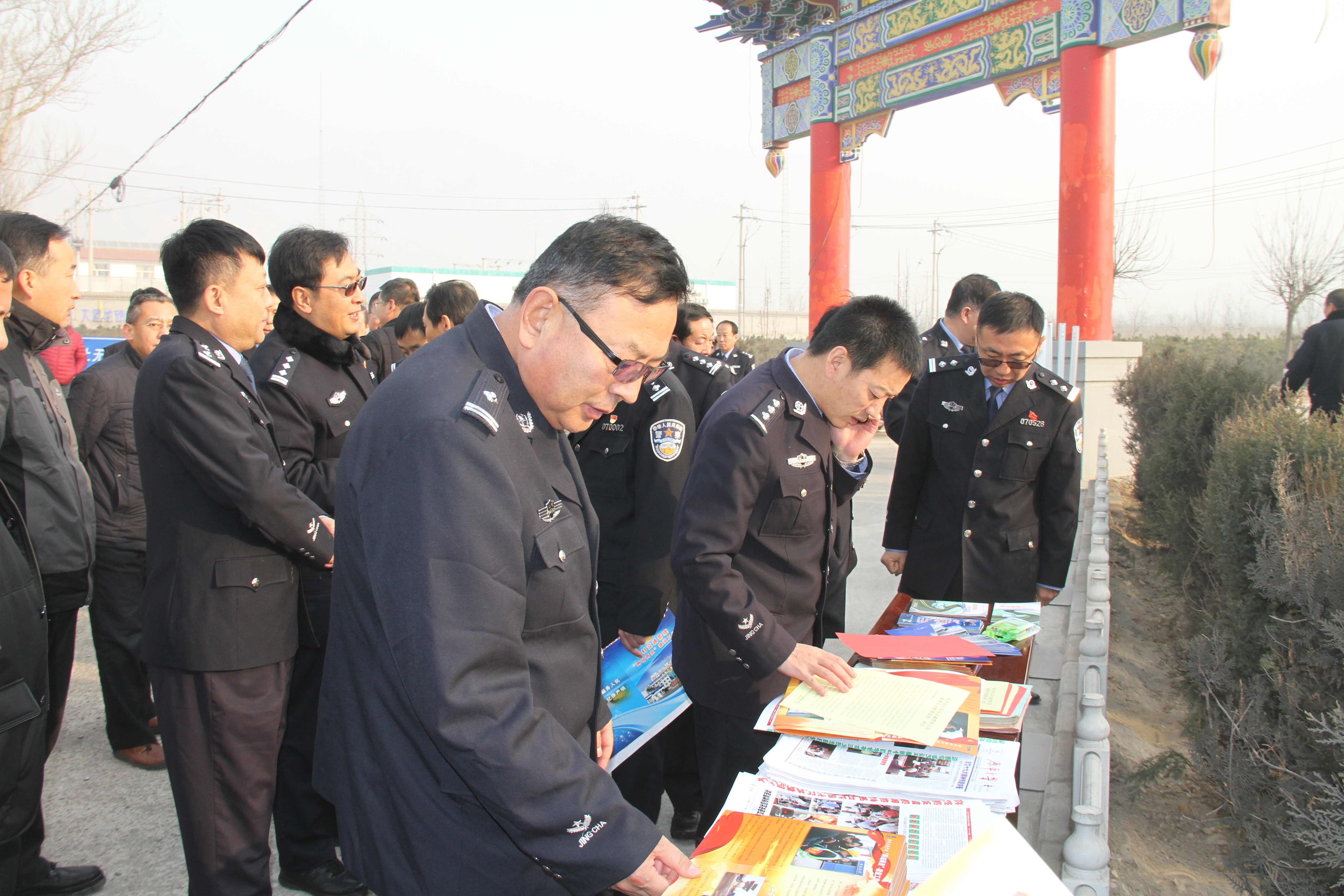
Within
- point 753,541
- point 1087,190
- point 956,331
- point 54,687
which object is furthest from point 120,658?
point 1087,190

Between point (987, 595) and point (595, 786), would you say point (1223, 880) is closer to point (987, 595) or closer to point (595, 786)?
point (987, 595)

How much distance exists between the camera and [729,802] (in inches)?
56.5

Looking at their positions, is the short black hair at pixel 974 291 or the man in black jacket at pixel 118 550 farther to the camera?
the short black hair at pixel 974 291

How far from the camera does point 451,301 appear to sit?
3.91 m

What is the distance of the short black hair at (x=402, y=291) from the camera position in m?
6.21

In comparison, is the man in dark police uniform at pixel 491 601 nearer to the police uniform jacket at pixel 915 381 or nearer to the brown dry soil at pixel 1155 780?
the brown dry soil at pixel 1155 780

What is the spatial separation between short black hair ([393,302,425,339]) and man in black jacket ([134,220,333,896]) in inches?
95.3

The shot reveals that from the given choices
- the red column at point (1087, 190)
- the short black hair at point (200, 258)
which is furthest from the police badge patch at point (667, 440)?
the red column at point (1087, 190)

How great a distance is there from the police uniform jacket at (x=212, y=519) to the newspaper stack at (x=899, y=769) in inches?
50.5

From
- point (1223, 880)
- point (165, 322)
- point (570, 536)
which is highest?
Answer: point (165, 322)

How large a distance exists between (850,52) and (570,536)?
11793 mm

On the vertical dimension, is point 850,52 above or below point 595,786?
above

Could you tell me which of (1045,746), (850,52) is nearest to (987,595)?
(1045,746)

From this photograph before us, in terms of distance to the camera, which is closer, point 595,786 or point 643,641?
point 595,786
